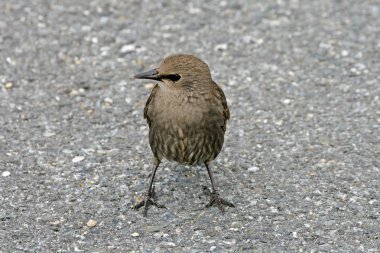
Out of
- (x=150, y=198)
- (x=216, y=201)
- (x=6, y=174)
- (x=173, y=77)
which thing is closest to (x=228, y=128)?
(x=216, y=201)

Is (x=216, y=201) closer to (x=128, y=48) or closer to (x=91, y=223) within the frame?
(x=91, y=223)

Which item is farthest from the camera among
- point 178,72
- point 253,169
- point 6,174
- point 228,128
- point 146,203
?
point 228,128

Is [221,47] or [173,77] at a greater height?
[173,77]

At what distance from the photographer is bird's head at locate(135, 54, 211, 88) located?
5387mm

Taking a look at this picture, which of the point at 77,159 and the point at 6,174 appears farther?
the point at 77,159

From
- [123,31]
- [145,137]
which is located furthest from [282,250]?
[123,31]

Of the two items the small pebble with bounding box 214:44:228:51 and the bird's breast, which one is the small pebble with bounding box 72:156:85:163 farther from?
the small pebble with bounding box 214:44:228:51

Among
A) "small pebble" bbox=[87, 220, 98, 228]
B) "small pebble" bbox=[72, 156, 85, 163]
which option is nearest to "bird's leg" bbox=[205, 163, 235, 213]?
"small pebble" bbox=[87, 220, 98, 228]

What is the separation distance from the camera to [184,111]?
17.8ft

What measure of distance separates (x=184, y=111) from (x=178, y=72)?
10.5 inches

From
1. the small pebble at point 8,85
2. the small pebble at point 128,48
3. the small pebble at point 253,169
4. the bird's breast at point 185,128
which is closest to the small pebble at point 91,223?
the bird's breast at point 185,128

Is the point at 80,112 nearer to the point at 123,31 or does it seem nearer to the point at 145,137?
the point at 145,137

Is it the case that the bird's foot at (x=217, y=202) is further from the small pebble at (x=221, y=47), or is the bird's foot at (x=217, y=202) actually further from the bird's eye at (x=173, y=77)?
the small pebble at (x=221, y=47)

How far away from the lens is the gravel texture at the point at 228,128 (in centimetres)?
546
